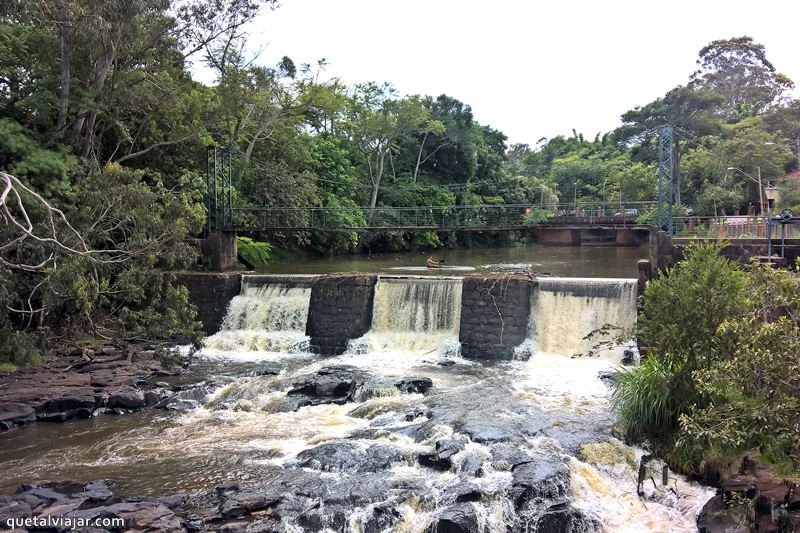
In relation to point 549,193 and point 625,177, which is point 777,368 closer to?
point 625,177

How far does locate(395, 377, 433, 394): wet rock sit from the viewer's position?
1133 centimetres

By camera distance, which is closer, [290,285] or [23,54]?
[23,54]

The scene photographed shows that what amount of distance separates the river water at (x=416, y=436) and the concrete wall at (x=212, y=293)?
97.9 inches

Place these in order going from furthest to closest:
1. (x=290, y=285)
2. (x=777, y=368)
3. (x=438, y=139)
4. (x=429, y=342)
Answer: (x=438, y=139), (x=290, y=285), (x=429, y=342), (x=777, y=368)

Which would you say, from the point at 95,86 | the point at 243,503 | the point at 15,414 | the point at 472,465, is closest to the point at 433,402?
the point at 472,465

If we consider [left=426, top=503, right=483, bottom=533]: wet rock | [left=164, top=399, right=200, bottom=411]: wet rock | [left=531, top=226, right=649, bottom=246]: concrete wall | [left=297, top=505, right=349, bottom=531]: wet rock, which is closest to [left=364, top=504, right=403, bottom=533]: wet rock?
[left=297, top=505, right=349, bottom=531]: wet rock

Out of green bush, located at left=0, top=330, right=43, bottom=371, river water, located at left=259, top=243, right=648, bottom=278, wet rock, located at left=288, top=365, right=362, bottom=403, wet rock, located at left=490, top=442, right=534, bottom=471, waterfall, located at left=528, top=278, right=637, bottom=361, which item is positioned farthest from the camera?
river water, located at left=259, top=243, right=648, bottom=278

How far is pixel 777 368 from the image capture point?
555cm

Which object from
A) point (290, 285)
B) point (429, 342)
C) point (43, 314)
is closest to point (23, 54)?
point (43, 314)

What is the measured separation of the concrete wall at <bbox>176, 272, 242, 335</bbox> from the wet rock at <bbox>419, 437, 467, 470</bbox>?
10.7 metres

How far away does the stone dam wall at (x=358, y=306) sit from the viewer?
14.3 metres

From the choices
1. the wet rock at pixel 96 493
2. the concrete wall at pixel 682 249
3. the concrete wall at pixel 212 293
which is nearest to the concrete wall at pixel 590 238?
the concrete wall at pixel 682 249

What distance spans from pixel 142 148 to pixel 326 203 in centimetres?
1015

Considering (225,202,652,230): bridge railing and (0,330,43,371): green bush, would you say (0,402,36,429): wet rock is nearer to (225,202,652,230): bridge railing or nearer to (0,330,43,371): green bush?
(0,330,43,371): green bush
